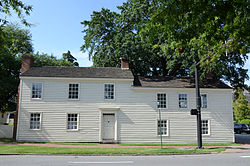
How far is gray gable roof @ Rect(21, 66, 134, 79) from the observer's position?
67.9ft

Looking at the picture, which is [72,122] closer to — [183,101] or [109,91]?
[109,91]

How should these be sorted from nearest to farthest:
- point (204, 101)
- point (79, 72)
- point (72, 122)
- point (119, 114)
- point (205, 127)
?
1. point (72, 122)
2. point (119, 114)
3. point (205, 127)
4. point (204, 101)
5. point (79, 72)

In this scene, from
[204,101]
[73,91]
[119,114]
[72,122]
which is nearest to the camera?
[72,122]

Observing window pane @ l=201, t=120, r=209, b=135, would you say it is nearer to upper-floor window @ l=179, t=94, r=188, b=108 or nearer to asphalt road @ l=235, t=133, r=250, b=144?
upper-floor window @ l=179, t=94, r=188, b=108

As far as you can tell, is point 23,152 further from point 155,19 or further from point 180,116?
point 180,116

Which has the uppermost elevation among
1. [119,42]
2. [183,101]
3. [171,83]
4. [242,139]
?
[119,42]

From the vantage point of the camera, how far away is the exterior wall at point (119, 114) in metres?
A: 19.9

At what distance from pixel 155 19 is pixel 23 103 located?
675 inches

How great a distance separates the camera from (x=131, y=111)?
2056 cm

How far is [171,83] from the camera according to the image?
72.1 feet

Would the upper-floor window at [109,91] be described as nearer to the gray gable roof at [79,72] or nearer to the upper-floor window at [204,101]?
the gray gable roof at [79,72]

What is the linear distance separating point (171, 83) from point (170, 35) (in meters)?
15.3

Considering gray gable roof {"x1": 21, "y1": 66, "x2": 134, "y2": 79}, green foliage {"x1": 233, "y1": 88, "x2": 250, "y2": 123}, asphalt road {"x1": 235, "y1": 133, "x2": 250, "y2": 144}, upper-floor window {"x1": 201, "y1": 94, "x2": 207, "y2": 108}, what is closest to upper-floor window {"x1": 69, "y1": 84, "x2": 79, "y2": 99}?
gray gable roof {"x1": 21, "y1": 66, "x2": 134, "y2": 79}

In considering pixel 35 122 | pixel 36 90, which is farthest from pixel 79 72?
pixel 35 122
